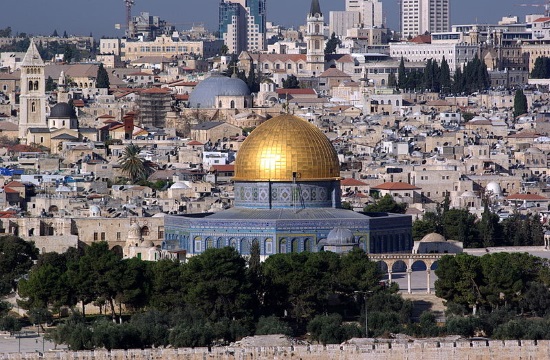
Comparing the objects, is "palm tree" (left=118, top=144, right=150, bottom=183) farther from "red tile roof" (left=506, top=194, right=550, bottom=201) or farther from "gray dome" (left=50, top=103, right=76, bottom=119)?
"gray dome" (left=50, top=103, right=76, bottom=119)

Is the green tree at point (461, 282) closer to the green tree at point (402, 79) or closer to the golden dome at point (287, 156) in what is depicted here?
the golden dome at point (287, 156)

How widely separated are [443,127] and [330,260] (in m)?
52.4

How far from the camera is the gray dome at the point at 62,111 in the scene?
10169 cm

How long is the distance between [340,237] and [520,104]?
62.9 m

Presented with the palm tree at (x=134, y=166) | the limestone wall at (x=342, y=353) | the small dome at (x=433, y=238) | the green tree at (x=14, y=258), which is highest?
the palm tree at (x=134, y=166)

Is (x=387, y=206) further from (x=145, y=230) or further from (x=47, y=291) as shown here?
(x=47, y=291)

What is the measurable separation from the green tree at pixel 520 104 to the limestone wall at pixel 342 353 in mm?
73436

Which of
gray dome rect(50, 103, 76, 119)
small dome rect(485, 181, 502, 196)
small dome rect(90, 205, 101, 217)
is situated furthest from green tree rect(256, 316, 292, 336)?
gray dome rect(50, 103, 76, 119)

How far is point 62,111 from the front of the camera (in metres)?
102

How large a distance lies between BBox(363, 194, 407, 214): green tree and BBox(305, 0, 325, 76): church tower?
73.2 meters

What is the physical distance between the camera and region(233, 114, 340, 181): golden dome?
2265 inches

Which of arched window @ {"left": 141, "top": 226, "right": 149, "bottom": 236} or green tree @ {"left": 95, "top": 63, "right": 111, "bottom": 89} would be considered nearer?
arched window @ {"left": 141, "top": 226, "right": 149, "bottom": 236}

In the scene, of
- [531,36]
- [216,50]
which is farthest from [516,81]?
[216,50]

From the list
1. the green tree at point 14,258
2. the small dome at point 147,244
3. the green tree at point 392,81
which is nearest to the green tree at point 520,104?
the green tree at point 392,81
